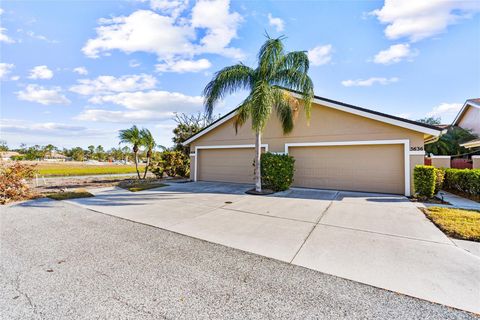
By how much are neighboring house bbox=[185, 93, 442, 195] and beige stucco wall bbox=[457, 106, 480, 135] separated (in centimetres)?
1247

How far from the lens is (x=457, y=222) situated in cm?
474

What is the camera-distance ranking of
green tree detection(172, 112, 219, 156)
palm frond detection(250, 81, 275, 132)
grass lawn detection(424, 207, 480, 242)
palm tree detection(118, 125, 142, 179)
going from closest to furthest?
1. grass lawn detection(424, 207, 480, 242)
2. palm frond detection(250, 81, 275, 132)
3. palm tree detection(118, 125, 142, 179)
4. green tree detection(172, 112, 219, 156)

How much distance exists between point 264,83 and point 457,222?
7150mm

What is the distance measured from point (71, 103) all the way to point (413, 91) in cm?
2562

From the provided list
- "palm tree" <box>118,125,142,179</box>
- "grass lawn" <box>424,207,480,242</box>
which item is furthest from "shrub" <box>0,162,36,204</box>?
"grass lawn" <box>424,207,480,242</box>

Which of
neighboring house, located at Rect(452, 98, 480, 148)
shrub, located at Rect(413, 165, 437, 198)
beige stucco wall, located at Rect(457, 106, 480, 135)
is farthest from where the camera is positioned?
beige stucco wall, located at Rect(457, 106, 480, 135)

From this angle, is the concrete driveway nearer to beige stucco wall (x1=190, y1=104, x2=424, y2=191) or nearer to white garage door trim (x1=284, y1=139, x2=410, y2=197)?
white garage door trim (x1=284, y1=139, x2=410, y2=197)

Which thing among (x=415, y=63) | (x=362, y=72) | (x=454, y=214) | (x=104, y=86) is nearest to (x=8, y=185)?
(x=104, y=86)

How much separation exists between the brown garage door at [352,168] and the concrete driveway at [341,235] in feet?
4.84

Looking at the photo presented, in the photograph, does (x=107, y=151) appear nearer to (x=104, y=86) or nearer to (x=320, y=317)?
(x=104, y=86)

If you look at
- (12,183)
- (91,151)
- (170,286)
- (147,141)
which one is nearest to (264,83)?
(170,286)

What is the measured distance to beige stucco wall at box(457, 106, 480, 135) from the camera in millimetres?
16422

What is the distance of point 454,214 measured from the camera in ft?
17.7

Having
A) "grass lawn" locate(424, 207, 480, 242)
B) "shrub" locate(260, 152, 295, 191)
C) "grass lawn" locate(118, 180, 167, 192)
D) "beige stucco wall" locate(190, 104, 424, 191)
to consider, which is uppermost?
"beige stucco wall" locate(190, 104, 424, 191)
